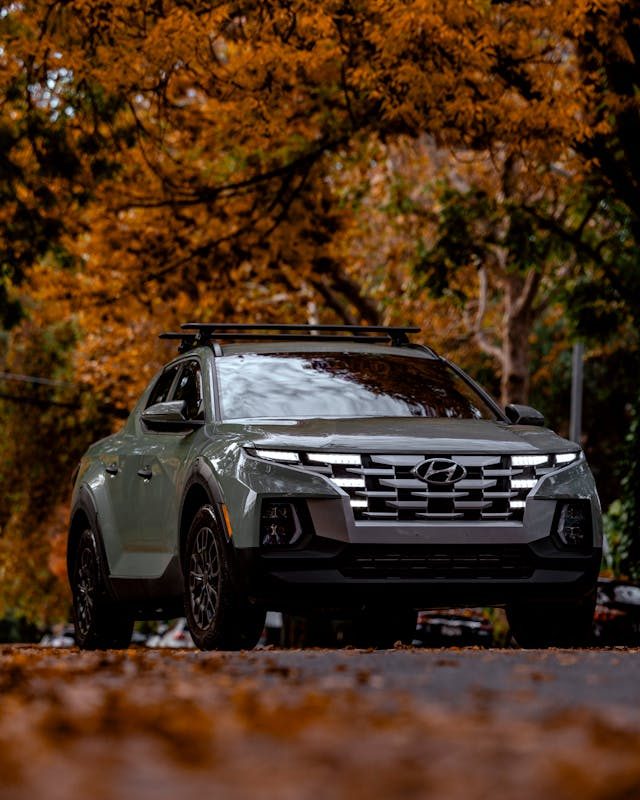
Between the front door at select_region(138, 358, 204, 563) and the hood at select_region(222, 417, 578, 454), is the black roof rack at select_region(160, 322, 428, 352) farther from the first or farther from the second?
the hood at select_region(222, 417, 578, 454)

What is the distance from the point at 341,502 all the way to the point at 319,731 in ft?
13.2

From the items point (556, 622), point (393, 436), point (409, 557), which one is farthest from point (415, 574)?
point (556, 622)

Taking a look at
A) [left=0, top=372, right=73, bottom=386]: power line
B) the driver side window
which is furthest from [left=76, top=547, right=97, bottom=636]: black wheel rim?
[left=0, top=372, right=73, bottom=386]: power line

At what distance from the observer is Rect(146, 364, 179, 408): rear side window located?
35.0 ft

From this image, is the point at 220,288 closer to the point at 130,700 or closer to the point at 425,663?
the point at 425,663

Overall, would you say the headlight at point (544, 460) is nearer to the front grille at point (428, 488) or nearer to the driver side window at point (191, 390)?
the front grille at point (428, 488)

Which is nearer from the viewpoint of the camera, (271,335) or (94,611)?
(271,335)

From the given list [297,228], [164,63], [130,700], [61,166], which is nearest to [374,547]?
[130,700]

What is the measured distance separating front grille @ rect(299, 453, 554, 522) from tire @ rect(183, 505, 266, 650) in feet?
2.17

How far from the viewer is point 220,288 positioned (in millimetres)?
22219

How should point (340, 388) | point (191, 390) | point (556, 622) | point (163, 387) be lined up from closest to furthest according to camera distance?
point (556, 622), point (340, 388), point (191, 390), point (163, 387)

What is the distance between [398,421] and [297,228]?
12726 millimetres

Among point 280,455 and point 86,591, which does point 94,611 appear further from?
point 280,455

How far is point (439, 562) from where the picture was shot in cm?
866
